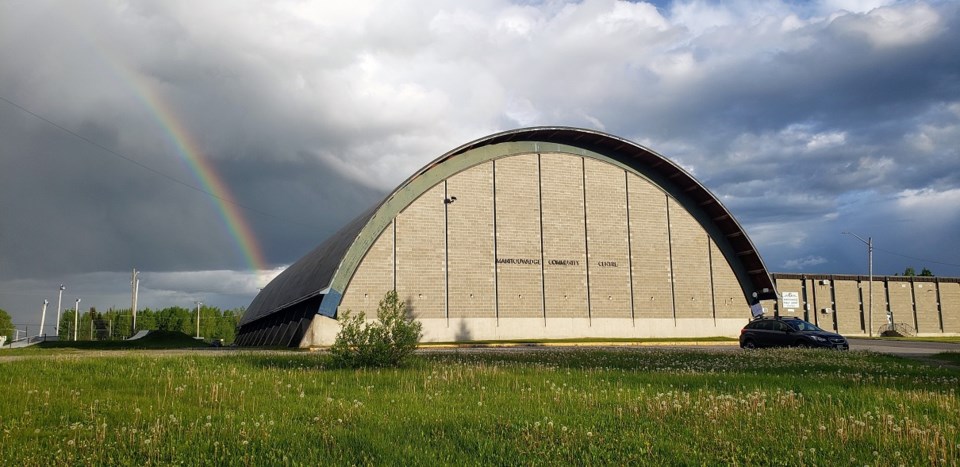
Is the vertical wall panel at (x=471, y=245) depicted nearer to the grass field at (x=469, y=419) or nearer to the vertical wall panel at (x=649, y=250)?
the vertical wall panel at (x=649, y=250)

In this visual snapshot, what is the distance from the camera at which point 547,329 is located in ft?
135

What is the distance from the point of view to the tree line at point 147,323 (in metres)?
139

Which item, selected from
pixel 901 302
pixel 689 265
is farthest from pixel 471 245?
pixel 901 302

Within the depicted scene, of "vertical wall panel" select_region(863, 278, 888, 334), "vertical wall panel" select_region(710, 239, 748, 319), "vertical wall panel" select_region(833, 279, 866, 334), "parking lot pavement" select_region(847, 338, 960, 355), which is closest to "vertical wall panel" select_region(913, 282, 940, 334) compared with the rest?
"vertical wall panel" select_region(863, 278, 888, 334)

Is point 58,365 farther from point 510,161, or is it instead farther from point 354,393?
point 510,161

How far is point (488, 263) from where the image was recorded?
40.7 meters

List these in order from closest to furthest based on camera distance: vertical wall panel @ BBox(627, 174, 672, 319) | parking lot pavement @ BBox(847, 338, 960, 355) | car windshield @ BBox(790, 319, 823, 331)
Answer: parking lot pavement @ BBox(847, 338, 960, 355) < car windshield @ BBox(790, 319, 823, 331) < vertical wall panel @ BBox(627, 174, 672, 319)

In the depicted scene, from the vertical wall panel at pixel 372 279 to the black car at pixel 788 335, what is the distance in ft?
63.2

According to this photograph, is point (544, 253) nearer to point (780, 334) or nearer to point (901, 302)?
point (780, 334)

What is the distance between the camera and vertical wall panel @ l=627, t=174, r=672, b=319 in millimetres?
44188

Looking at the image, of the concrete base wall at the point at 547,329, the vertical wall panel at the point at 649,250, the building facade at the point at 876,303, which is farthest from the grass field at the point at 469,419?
the building facade at the point at 876,303

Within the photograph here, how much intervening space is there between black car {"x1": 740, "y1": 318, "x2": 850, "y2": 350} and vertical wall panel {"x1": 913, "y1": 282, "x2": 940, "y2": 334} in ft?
155

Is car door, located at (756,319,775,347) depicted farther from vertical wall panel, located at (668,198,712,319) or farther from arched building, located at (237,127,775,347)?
vertical wall panel, located at (668,198,712,319)

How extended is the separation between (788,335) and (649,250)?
16.7 m
